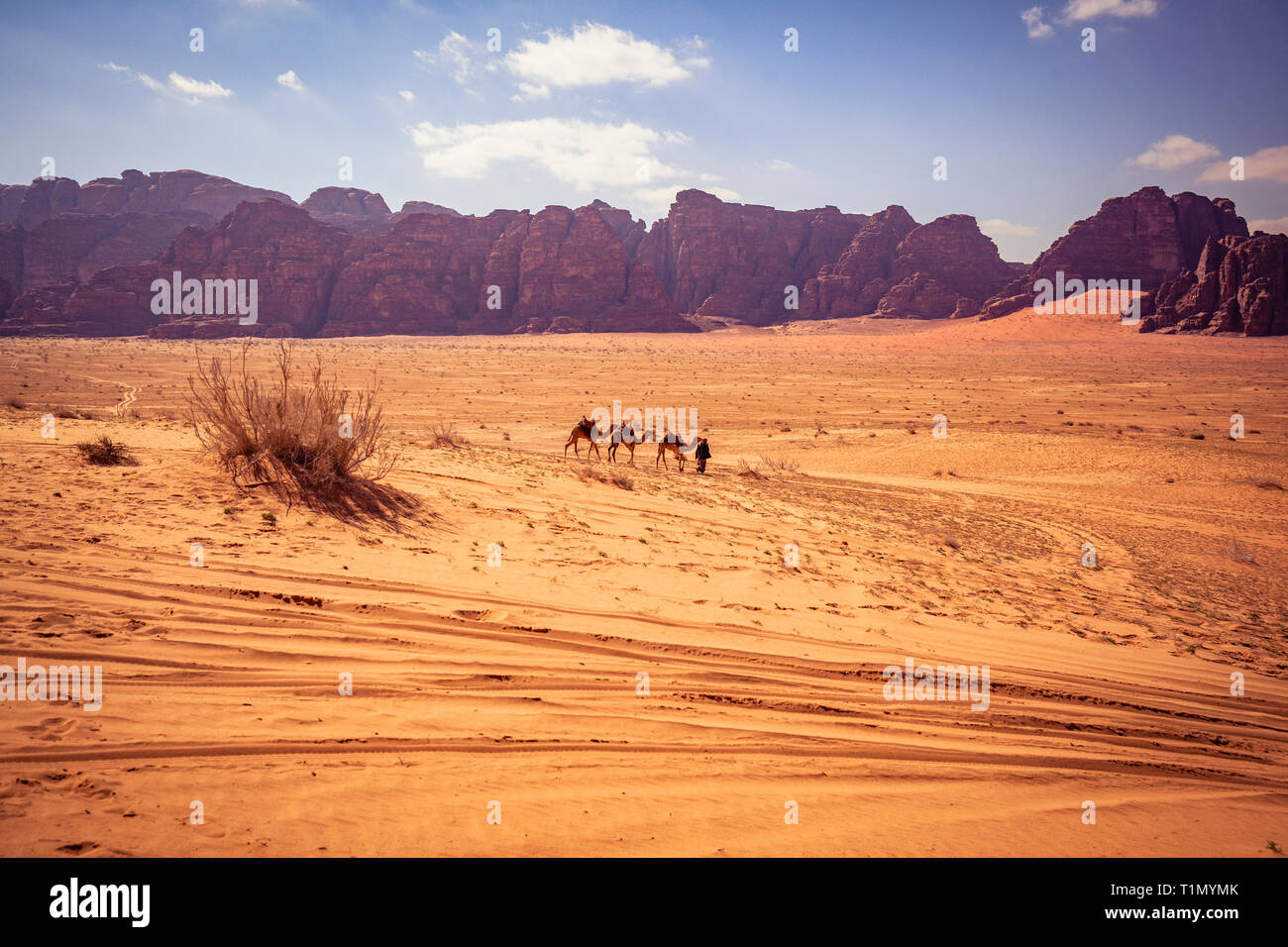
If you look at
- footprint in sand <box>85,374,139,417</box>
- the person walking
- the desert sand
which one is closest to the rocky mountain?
footprint in sand <box>85,374,139,417</box>

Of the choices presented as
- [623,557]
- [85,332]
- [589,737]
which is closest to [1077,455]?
[623,557]

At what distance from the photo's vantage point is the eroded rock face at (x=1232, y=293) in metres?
65.9

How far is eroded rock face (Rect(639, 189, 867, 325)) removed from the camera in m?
121

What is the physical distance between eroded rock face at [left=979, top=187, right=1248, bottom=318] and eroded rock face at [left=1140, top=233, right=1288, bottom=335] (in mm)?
18726

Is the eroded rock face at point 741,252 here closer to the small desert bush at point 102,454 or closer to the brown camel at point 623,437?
the brown camel at point 623,437

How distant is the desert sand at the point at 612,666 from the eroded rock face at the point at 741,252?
4322 inches

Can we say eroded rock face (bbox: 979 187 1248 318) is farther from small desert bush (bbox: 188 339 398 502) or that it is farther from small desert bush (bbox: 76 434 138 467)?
small desert bush (bbox: 76 434 138 467)

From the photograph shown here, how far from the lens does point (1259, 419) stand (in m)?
26.3

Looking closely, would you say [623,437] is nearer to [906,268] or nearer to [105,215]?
[906,268]

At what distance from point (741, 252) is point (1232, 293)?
244 feet

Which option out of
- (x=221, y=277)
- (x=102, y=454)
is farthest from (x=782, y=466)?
(x=221, y=277)

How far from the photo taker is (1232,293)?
70938 millimetres

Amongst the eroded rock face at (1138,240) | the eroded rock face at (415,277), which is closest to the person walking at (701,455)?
the eroded rock face at (415,277)
